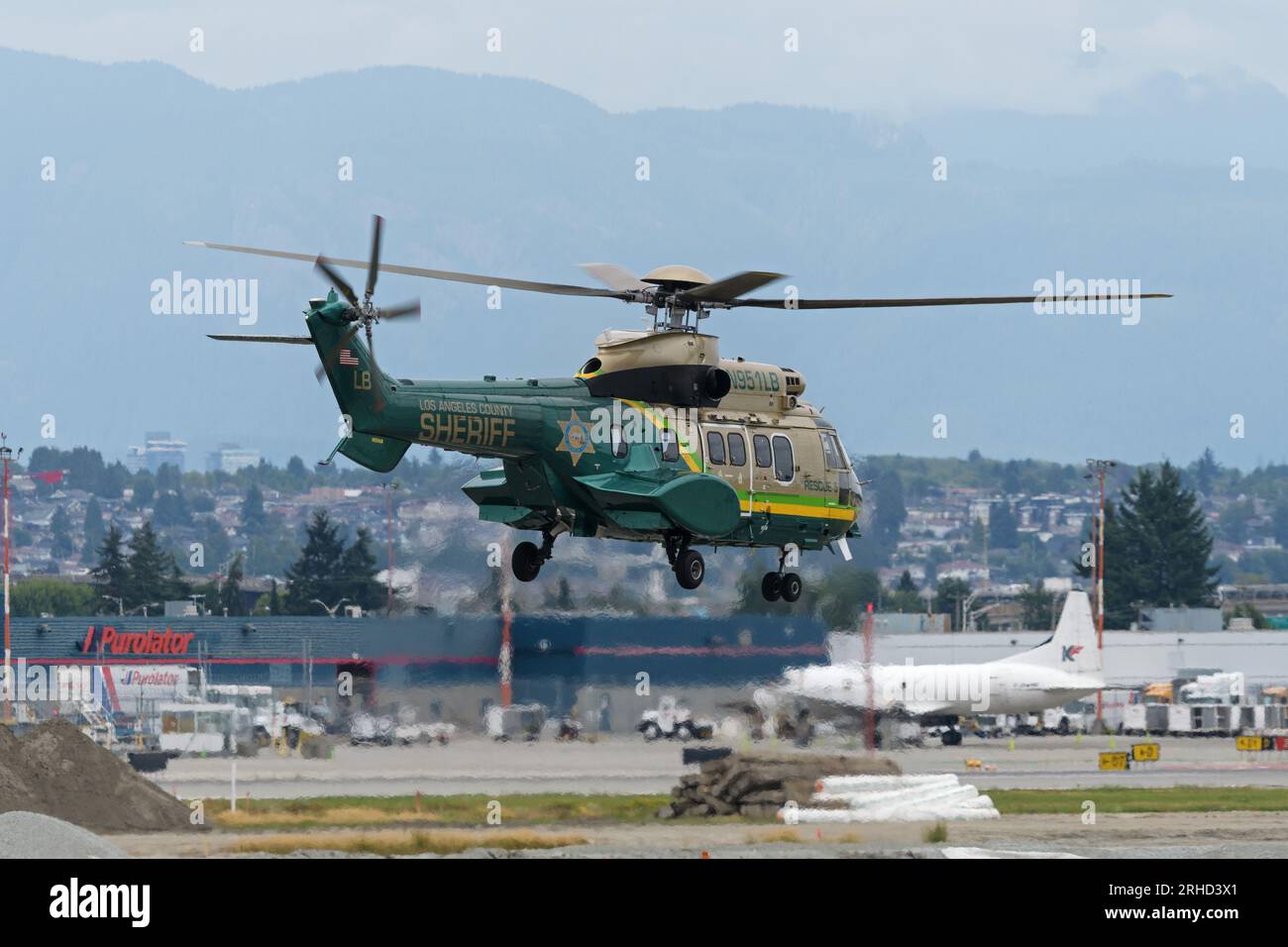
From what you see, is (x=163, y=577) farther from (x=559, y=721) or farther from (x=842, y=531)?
(x=842, y=531)

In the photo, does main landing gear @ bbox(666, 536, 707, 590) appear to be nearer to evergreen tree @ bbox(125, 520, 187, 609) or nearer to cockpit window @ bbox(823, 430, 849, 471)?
cockpit window @ bbox(823, 430, 849, 471)

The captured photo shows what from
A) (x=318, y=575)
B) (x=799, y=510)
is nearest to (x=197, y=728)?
(x=799, y=510)

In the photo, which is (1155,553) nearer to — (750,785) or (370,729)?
(370,729)

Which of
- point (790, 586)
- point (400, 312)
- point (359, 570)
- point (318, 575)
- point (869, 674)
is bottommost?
point (869, 674)

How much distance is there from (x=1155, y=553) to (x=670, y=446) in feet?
427

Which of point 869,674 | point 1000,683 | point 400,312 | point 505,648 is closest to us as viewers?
point 400,312

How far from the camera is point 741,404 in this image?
44.2 meters

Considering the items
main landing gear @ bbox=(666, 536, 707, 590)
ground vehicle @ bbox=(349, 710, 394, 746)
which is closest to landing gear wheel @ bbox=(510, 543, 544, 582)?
main landing gear @ bbox=(666, 536, 707, 590)

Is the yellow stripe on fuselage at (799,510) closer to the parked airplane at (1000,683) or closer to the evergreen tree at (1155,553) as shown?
the parked airplane at (1000,683)

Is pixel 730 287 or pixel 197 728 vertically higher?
pixel 730 287

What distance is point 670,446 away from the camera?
42.2 meters

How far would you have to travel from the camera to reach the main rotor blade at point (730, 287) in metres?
38.5

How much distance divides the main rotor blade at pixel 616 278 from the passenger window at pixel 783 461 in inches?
170

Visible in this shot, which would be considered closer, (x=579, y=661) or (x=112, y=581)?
(x=579, y=661)
